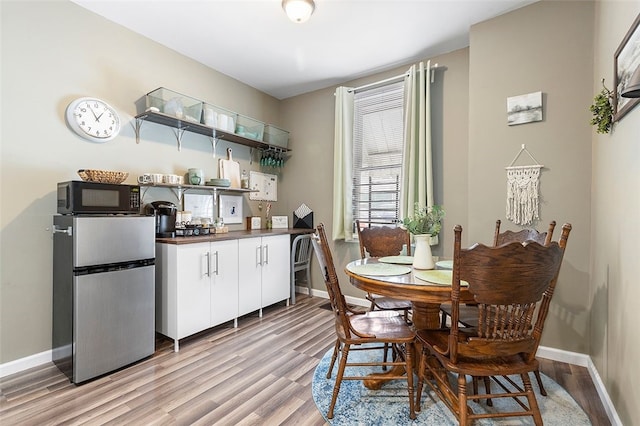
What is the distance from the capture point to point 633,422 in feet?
4.43

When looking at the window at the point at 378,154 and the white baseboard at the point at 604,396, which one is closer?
the white baseboard at the point at 604,396

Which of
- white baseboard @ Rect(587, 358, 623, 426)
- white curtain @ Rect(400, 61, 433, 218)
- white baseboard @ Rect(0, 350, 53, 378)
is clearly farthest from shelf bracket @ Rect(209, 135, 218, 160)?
white baseboard @ Rect(587, 358, 623, 426)

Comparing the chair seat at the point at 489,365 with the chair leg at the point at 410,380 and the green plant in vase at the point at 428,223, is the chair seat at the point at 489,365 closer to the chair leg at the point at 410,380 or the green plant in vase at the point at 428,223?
the chair leg at the point at 410,380

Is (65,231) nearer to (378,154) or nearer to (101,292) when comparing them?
(101,292)

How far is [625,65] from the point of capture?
61.7 inches

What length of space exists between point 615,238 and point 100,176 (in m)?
3.46

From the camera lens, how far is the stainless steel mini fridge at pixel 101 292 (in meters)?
1.94

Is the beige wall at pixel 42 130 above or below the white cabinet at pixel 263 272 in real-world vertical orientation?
above

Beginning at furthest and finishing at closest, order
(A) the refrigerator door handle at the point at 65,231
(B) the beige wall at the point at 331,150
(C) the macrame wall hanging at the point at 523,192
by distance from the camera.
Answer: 1. (B) the beige wall at the point at 331,150
2. (C) the macrame wall hanging at the point at 523,192
3. (A) the refrigerator door handle at the point at 65,231

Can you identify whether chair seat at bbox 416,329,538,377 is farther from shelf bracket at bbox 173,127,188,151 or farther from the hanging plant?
shelf bracket at bbox 173,127,188,151

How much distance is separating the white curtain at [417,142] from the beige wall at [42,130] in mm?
2770

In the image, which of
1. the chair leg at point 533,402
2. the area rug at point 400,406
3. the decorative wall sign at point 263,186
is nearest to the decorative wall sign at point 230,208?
the decorative wall sign at point 263,186

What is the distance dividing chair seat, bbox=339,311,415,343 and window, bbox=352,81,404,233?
1.71 metres

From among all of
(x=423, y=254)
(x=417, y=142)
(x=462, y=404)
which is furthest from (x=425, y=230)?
(x=417, y=142)
